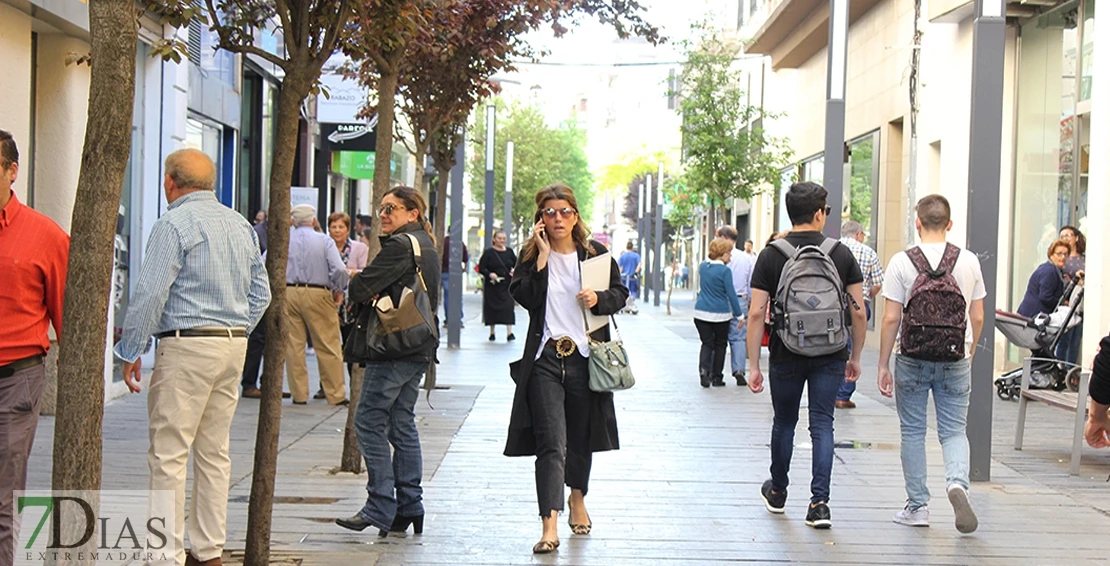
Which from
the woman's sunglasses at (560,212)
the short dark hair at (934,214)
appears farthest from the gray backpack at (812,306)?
the woman's sunglasses at (560,212)

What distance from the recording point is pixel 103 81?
14.4 feet

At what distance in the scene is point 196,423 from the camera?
222 inches

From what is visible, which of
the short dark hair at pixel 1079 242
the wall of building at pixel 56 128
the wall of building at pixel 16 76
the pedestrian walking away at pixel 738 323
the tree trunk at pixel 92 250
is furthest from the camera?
the pedestrian walking away at pixel 738 323

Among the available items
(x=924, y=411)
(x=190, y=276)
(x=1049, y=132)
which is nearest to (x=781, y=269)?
(x=924, y=411)

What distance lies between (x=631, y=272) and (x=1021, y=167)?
26232mm

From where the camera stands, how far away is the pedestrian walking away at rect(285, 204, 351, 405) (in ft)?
43.0

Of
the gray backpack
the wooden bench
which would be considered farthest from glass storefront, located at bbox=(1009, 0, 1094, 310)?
the gray backpack

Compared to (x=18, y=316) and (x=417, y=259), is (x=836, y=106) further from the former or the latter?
(x=18, y=316)

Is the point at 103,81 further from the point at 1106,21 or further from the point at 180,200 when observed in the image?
the point at 1106,21

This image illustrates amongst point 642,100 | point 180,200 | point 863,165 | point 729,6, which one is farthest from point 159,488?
point 642,100

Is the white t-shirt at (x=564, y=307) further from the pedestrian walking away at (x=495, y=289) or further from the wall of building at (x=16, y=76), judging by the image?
the pedestrian walking away at (x=495, y=289)

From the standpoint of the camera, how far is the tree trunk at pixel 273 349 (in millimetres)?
6176

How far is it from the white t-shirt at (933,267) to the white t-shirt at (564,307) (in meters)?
1.86

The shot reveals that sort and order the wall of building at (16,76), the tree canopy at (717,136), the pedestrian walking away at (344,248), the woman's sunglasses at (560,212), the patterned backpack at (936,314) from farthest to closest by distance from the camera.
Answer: the tree canopy at (717,136) → the pedestrian walking away at (344,248) → the wall of building at (16,76) → the patterned backpack at (936,314) → the woman's sunglasses at (560,212)
